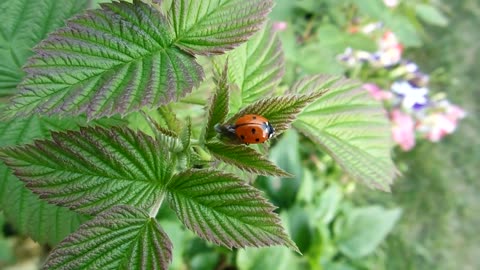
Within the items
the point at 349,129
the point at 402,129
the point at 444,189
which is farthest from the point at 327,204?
the point at 349,129

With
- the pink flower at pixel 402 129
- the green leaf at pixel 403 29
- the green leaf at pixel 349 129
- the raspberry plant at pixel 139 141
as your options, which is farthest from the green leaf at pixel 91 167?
the pink flower at pixel 402 129

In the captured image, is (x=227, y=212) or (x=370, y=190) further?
(x=370, y=190)

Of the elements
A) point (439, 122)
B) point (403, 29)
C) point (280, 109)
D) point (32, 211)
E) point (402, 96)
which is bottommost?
point (439, 122)

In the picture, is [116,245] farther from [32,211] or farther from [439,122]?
[439,122]

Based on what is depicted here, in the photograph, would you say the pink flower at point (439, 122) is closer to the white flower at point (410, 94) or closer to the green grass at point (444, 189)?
the white flower at point (410, 94)

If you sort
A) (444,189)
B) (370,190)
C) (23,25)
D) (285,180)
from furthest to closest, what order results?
(444,189), (370,190), (285,180), (23,25)

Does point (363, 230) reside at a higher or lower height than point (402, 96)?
lower

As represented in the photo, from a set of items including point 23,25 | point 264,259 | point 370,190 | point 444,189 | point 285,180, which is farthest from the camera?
point 444,189
